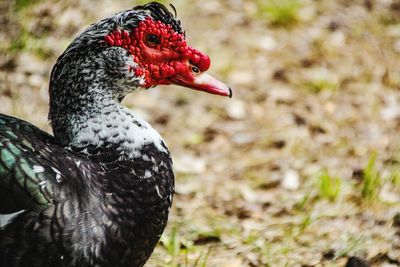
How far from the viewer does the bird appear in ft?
9.01

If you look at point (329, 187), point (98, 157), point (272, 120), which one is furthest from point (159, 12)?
point (272, 120)

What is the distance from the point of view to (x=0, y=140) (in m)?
2.82

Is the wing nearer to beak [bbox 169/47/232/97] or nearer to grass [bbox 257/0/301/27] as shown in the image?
beak [bbox 169/47/232/97]

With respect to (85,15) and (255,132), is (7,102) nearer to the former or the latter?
(85,15)

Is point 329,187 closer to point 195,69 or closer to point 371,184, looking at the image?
point 371,184

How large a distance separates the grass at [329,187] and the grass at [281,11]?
88.0 inches

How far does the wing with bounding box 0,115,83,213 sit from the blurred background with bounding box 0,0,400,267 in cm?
105

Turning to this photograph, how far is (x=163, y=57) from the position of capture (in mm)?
3170

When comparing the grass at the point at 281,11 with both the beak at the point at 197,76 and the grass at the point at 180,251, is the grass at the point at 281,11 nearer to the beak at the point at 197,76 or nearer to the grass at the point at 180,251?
the grass at the point at 180,251

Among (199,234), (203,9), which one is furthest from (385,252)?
(203,9)

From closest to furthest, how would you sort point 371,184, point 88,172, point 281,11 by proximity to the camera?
point 88,172
point 371,184
point 281,11

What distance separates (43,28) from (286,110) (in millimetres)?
2095

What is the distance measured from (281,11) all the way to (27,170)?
12.6 ft

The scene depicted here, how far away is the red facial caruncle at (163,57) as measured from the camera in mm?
3072
